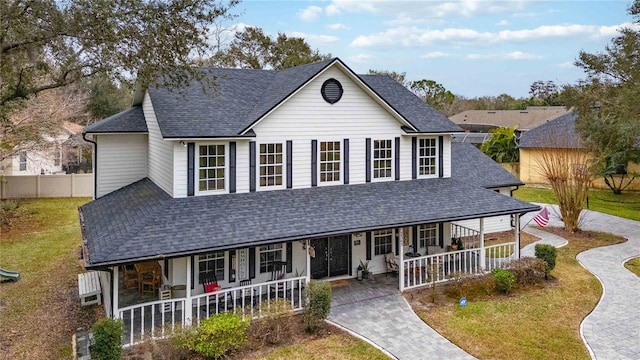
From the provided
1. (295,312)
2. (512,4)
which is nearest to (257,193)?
(295,312)

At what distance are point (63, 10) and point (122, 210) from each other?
5.75 meters

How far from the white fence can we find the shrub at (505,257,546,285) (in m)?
27.5

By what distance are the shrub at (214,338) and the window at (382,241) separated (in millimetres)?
6798

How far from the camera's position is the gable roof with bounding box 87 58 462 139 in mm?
13695

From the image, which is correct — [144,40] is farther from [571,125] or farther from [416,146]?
[571,125]

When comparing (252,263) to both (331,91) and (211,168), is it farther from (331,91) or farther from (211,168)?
(331,91)

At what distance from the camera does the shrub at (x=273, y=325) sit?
10805mm

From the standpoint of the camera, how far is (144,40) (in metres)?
11.2

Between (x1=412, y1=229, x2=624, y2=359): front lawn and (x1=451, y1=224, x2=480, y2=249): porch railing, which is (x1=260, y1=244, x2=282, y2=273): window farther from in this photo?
(x1=451, y1=224, x2=480, y2=249): porch railing

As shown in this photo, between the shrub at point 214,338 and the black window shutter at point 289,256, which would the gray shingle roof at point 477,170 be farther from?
the shrub at point 214,338

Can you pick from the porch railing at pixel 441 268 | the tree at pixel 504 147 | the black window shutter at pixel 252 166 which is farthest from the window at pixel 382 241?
the tree at pixel 504 147

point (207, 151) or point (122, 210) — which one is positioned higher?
point (207, 151)

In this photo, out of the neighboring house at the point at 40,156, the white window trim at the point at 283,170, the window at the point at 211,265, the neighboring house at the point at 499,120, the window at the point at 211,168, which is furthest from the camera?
the neighboring house at the point at 499,120

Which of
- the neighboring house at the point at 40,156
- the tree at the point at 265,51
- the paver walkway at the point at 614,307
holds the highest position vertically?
the tree at the point at 265,51
